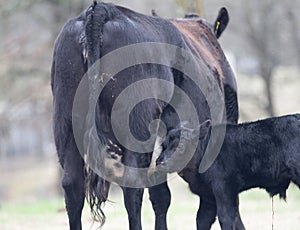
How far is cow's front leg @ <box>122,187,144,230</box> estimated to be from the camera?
6.80m

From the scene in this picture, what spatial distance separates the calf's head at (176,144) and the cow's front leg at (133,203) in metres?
0.68

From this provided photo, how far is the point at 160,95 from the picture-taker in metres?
7.03

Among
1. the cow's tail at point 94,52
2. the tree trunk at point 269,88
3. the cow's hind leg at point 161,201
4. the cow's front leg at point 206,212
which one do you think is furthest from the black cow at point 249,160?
the tree trunk at point 269,88

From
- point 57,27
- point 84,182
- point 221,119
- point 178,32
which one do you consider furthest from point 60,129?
point 57,27

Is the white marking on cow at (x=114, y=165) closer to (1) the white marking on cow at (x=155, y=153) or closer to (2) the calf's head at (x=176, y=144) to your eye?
(1) the white marking on cow at (x=155, y=153)

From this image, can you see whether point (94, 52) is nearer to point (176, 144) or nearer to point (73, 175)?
point (73, 175)

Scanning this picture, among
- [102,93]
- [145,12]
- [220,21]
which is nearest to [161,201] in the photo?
[102,93]

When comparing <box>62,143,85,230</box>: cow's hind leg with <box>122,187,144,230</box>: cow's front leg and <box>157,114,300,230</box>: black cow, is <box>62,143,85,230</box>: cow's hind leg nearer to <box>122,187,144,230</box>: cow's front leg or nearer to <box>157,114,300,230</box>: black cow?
<box>122,187,144,230</box>: cow's front leg

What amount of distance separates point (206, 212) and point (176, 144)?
1035 mm

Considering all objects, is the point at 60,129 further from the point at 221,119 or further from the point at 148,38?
the point at 221,119

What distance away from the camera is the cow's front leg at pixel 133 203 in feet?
22.3

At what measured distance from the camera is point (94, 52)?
6535mm

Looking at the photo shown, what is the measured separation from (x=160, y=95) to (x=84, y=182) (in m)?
1.05

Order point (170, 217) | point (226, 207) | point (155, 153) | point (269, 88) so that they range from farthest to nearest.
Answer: point (269, 88)
point (170, 217)
point (226, 207)
point (155, 153)
